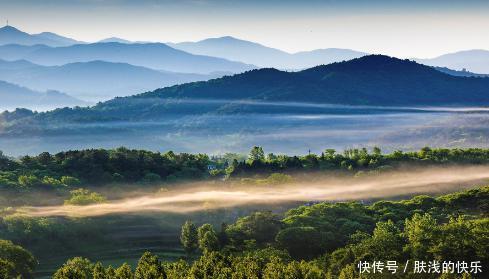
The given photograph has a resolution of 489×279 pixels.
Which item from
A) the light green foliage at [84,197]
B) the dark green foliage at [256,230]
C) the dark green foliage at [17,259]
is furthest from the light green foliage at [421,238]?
the light green foliage at [84,197]

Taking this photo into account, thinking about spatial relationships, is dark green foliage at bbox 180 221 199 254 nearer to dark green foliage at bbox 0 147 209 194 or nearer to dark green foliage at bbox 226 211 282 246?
dark green foliage at bbox 226 211 282 246

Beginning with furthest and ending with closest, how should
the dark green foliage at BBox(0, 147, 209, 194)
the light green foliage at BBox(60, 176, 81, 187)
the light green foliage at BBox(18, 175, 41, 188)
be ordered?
the dark green foliage at BBox(0, 147, 209, 194) < the light green foliage at BBox(60, 176, 81, 187) < the light green foliage at BBox(18, 175, 41, 188)

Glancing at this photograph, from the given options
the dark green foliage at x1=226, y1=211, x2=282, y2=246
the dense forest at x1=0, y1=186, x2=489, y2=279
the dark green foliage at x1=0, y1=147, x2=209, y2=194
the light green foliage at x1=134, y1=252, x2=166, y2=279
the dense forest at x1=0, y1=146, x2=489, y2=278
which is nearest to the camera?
the light green foliage at x1=134, y1=252, x2=166, y2=279

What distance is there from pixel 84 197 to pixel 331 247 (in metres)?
56.1

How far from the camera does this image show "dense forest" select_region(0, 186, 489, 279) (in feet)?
204

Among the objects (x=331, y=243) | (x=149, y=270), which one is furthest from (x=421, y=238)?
(x=149, y=270)

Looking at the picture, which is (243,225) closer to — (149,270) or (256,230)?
(256,230)

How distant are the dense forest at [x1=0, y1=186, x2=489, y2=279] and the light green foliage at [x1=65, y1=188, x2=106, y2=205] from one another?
3283 cm

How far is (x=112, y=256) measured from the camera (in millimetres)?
94750

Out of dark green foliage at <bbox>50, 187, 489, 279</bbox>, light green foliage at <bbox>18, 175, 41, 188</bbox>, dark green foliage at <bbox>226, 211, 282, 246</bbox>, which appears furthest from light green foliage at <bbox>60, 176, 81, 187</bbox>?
dark green foliage at <bbox>226, 211, 282, 246</bbox>

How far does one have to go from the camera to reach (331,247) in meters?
82.0

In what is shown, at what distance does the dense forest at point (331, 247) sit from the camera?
62125 mm

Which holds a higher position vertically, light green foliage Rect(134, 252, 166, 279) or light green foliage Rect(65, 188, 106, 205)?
light green foliage Rect(65, 188, 106, 205)

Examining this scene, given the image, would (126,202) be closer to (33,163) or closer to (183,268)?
(33,163)
